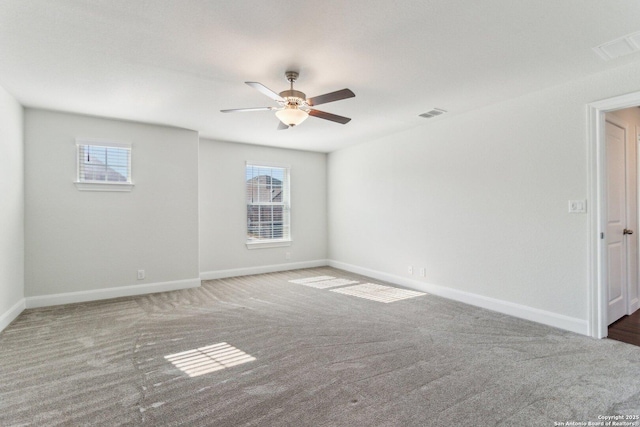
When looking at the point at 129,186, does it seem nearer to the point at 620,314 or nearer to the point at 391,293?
the point at 391,293

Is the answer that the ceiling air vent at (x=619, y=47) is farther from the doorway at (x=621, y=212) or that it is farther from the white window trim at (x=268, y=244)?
the white window trim at (x=268, y=244)

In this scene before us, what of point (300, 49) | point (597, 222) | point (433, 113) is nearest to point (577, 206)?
point (597, 222)

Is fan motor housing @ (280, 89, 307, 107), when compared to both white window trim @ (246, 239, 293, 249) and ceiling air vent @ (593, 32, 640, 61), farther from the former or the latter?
white window trim @ (246, 239, 293, 249)

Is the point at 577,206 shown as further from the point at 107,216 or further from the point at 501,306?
the point at 107,216

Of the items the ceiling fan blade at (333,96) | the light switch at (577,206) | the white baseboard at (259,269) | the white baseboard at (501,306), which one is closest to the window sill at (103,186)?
the white baseboard at (259,269)

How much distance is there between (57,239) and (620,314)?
6869 mm

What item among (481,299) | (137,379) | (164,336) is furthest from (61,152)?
(481,299)

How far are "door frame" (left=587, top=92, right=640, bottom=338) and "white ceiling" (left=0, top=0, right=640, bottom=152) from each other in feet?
1.70

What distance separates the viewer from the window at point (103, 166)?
4.35 meters

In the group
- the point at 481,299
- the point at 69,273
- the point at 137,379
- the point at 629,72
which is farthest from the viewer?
the point at 69,273

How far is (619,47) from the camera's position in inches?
98.4

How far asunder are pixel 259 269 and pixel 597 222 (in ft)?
16.6

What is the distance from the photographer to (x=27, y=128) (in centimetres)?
403

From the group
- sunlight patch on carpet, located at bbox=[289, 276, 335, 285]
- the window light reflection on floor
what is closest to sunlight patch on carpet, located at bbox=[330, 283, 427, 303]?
sunlight patch on carpet, located at bbox=[289, 276, 335, 285]
